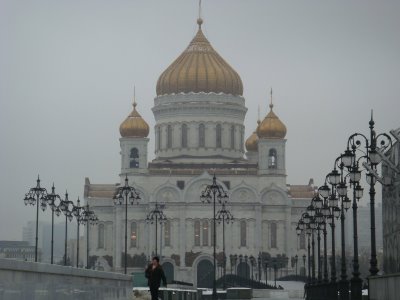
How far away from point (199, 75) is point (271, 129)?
935 centimetres

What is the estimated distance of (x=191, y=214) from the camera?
125m

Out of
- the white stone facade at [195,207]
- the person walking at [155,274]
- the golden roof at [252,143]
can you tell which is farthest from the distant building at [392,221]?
the golden roof at [252,143]

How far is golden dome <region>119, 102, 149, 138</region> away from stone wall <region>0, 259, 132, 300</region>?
297 feet

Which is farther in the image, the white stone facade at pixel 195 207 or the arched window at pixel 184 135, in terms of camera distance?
the arched window at pixel 184 135

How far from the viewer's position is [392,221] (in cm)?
4550

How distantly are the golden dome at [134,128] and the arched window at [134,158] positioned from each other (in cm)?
147

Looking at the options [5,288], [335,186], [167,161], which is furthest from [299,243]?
[5,288]

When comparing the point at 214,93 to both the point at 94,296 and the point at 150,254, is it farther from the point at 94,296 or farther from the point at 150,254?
the point at 94,296

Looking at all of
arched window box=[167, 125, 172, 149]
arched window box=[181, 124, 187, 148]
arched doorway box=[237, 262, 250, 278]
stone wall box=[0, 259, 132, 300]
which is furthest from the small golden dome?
stone wall box=[0, 259, 132, 300]

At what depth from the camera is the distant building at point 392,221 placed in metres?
42.2

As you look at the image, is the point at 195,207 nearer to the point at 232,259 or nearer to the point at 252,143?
the point at 232,259

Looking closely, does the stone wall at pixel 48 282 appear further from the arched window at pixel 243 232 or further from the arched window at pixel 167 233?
the arched window at pixel 243 232

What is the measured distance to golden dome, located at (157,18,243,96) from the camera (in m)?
129

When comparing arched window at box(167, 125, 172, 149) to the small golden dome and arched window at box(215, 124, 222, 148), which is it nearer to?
arched window at box(215, 124, 222, 148)
